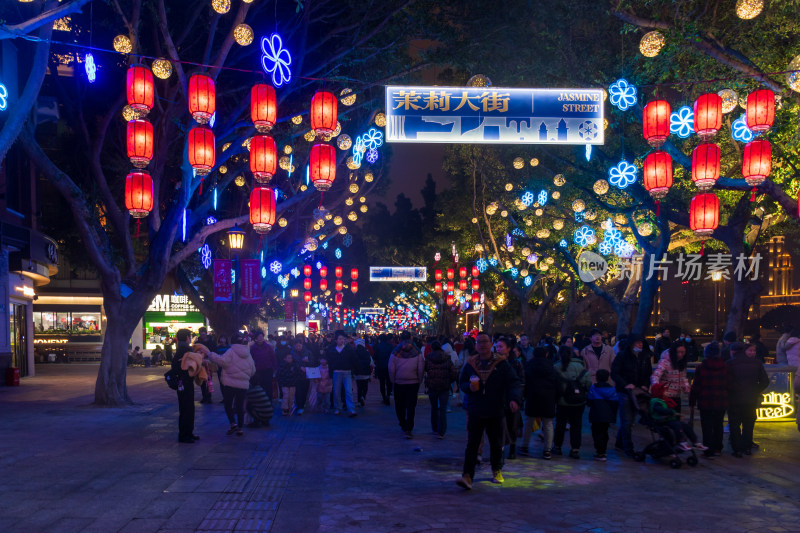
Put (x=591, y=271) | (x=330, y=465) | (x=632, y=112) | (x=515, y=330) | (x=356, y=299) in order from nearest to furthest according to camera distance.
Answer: (x=330, y=465) → (x=632, y=112) → (x=591, y=271) → (x=515, y=330) → (x=356, y=299)

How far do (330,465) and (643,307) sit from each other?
→ 13650 mm

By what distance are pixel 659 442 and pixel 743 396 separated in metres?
1.81

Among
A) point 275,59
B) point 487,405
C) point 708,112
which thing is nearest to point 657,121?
point 708,112

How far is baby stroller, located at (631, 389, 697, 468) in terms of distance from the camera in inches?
359

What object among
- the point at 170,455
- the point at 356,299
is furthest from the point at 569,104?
the point at 356,299

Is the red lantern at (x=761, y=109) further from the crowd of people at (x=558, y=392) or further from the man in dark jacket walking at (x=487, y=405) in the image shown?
the man in dark jacket walking at (x=487, y=405)

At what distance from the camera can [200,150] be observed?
13.8 meters

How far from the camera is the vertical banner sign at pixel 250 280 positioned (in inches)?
953

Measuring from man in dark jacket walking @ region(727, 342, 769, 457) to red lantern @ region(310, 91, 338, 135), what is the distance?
8.92m

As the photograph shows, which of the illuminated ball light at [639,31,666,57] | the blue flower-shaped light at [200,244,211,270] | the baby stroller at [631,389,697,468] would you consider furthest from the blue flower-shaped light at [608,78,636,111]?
the blue flower-shaped light at [200,244,211,270]

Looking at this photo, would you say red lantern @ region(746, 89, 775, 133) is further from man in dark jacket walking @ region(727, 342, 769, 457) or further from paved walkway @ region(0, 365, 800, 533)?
paved walkway @ region(0, 365, 800, 533)

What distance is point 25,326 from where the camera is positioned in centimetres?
2425

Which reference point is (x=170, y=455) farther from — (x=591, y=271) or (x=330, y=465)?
(x=591, y=271)

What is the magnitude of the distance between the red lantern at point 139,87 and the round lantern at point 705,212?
1112cm
